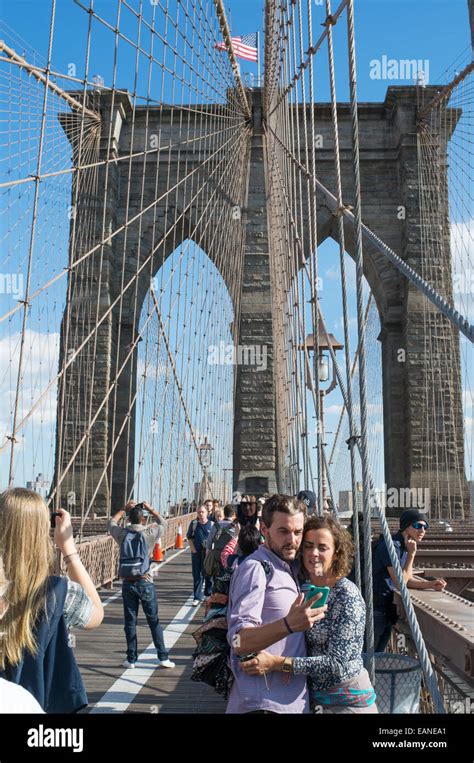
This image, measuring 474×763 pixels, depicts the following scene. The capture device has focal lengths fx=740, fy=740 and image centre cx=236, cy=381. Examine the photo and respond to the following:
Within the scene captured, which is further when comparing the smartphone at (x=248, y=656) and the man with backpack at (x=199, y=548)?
the man with backpack at (x=199, y=548)

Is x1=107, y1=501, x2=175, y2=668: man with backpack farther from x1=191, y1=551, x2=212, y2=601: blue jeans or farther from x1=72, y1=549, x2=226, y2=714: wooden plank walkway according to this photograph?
x1=191, y1=551, x2=212, y2=601: blue jeans

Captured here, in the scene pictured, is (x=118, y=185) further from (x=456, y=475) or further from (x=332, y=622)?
(x=332, y=622)

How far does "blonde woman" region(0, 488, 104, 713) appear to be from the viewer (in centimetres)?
132

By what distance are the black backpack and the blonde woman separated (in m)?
2.74

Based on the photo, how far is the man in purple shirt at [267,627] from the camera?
143 centimetres

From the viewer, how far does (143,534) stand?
170 inches

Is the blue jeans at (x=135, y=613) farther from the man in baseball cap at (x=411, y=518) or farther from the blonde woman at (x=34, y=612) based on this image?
the blonde woman at (x=34, y=612)

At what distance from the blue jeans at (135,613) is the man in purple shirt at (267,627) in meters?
2.70

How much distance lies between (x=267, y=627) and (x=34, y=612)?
1.45 feet

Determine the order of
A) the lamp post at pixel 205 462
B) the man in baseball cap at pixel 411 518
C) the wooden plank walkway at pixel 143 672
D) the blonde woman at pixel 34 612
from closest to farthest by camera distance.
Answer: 1. the blonde woman at pixel 34 612
2. the man in baseball cap at pixel 411 518
3. the wooden plank walkway at pixel 143 672
4. the lamp post at pixel 205 462

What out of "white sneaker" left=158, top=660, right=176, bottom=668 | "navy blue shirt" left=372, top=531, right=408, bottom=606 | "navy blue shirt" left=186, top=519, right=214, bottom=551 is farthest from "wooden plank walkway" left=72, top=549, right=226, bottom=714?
"navy blue shirt" left=372, top=531, right=408, bottom=606

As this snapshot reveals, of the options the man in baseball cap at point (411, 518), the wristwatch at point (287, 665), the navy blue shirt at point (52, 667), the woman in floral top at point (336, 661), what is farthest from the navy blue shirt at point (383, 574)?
the navy blue shirt at point (52, 667)
